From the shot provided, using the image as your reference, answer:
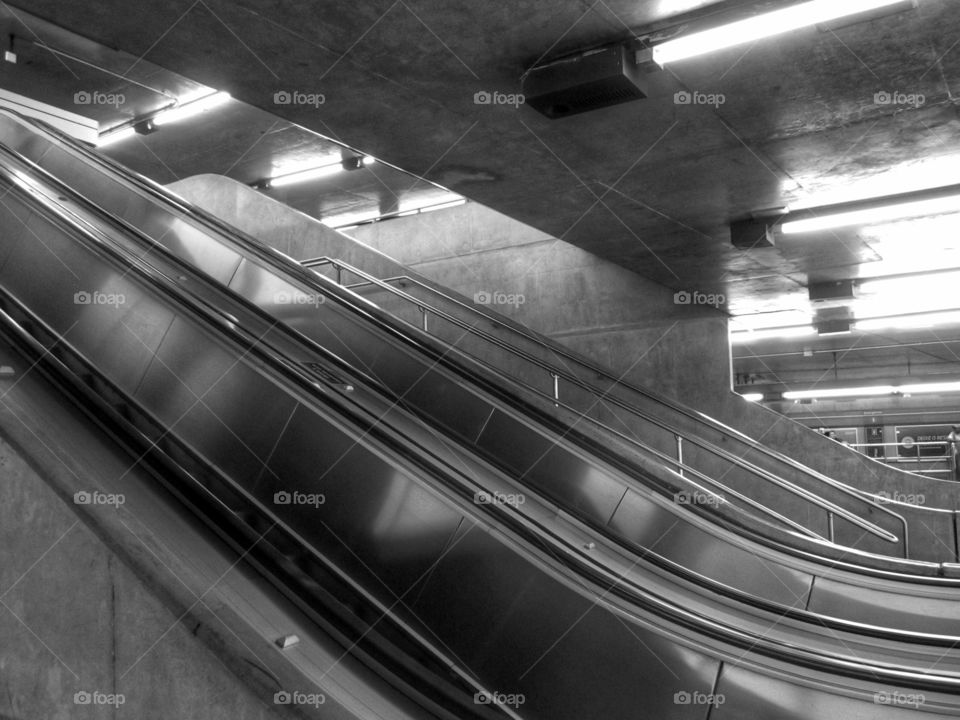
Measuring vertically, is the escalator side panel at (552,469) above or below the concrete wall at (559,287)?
below

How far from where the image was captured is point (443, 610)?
3668 millimetres

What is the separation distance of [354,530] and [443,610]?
0.65 m

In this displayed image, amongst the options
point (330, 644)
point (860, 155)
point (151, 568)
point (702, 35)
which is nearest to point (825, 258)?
point (860, 155)

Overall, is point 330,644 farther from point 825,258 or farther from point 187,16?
point 825,258

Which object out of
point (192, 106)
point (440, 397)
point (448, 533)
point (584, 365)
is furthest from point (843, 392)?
point (448, 533)

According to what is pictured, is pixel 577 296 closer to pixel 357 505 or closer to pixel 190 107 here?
pixel 190 107

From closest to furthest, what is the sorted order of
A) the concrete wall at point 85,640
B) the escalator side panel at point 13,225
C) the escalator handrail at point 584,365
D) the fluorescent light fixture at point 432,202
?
the concrete wall at point 85,640, the escalator side panel at point 13,225, the escalator handrail at point 584,365, the fluorescent light fixture at point 432,202

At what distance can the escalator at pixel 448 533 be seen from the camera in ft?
10.9

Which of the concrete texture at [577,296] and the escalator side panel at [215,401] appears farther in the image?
the concrete texture at [577,296]

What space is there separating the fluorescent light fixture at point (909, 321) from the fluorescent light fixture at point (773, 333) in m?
0.96

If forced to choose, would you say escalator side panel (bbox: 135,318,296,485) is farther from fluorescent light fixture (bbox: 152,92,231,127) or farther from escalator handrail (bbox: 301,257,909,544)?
fluorescent light fixture (bbox: 152,92,231,127)

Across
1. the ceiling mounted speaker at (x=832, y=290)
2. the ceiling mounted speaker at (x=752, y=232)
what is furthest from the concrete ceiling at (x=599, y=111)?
the ceiling mounted speaker at (x=832, y=290)

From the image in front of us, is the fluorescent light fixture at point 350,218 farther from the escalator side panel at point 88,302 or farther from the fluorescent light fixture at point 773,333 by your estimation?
the escalator side panel at point 88,302

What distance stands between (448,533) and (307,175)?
8.52 m
